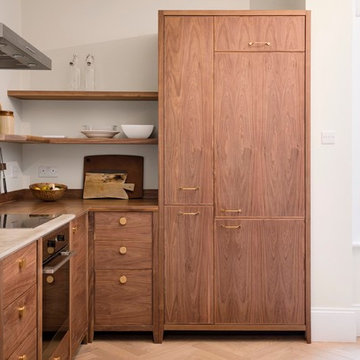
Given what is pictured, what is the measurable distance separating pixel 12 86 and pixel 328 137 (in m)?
2.17

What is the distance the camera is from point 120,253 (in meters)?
3.29

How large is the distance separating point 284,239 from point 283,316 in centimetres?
48

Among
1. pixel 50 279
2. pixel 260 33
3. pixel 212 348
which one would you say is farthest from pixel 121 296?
pixel 260 33

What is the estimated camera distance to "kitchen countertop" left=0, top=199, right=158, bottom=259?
1872 millimetres

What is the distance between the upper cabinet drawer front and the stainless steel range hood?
3.83ft

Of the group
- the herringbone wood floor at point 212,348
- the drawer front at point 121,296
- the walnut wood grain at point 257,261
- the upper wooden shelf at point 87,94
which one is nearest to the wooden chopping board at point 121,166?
the upper wooden shelf at point 87,94

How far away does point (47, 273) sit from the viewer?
2201 millimetres

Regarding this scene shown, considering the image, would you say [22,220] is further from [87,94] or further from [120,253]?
[87,94]

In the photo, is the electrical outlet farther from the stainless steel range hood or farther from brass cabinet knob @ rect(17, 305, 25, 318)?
brass cabinet knob @ rect(17, 305, 25, 318)

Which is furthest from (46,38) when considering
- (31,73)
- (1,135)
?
(1,135)

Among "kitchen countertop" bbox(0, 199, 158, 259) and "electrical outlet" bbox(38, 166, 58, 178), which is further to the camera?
"electrical outlet" bbox(38, 166, 58, 178)

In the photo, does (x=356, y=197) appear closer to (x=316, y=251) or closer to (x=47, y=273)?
(x=316, y=251)

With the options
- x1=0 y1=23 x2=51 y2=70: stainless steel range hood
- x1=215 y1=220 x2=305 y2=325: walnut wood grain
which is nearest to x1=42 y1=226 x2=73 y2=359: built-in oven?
x1=0 y1=23 x2=51 y2=70: stainless steel range hood

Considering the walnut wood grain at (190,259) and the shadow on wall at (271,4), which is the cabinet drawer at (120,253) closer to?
the walnut wood grain at (190,259)
